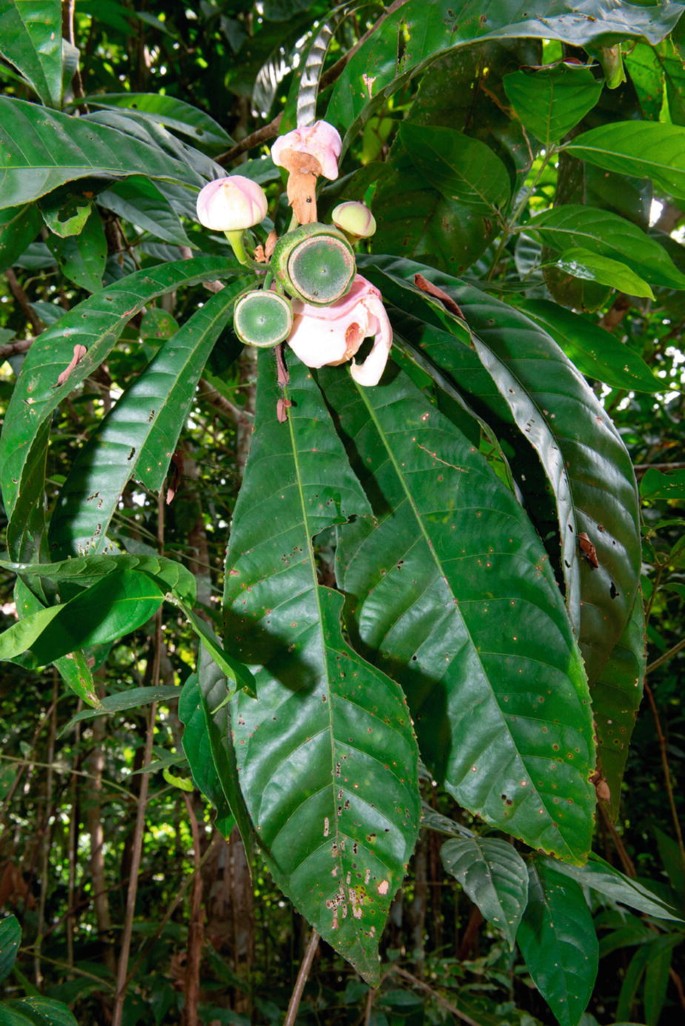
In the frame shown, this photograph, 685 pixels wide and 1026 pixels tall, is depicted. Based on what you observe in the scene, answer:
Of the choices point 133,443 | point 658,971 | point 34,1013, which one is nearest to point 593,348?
point 133,443

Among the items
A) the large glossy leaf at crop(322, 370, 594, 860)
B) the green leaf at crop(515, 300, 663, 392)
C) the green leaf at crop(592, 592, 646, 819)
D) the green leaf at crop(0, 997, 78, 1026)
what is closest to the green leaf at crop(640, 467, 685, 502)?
the green leaf at crop(515, 300, 663, 392)

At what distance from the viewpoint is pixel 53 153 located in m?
0.63

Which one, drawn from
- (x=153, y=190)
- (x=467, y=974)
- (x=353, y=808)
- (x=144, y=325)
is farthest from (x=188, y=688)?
(x=467, y=974)

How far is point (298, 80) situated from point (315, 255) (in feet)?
0.88

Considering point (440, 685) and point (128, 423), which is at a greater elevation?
point (128, 423)

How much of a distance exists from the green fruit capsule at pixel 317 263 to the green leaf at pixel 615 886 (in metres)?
0.78

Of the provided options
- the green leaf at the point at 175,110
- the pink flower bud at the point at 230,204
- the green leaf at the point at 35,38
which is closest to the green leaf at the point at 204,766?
the pink flower bud at the point at 230,204

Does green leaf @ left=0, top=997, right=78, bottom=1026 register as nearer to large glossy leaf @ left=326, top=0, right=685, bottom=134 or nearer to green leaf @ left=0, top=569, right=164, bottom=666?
green leaf @ left=0, top=569, right=164, bottom=666

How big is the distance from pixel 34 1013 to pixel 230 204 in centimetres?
88

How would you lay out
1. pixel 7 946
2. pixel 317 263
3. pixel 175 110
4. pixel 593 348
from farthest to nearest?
pixel 175 110, pixel 7 946, pixel 593 348, pixel 317 263

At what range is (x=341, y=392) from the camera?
78cm

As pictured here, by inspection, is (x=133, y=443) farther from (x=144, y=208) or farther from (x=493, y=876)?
(x=493, y=876)

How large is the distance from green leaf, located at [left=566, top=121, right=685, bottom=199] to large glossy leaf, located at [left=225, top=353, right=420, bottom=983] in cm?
39

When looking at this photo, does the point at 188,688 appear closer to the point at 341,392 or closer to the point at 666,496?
the point at 341,392
